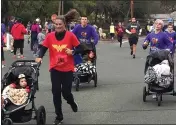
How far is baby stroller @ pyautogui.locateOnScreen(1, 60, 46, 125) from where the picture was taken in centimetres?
665

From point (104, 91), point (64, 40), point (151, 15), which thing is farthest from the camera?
point (151, 15)

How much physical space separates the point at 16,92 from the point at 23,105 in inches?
10.9

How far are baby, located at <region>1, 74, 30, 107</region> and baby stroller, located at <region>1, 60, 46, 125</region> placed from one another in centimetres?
7

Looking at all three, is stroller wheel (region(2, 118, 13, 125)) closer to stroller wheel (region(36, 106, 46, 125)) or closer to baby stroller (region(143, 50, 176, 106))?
stroller wheel (region(36, 106, 46, 125))

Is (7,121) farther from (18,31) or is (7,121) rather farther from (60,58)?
(18,31)

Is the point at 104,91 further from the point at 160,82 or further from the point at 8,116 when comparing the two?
the point at 8,116

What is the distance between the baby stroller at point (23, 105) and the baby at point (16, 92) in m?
0.07

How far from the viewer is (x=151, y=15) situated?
81938mm

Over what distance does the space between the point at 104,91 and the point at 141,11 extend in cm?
6203

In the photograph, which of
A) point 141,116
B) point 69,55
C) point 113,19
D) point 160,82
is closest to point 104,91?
point 160,82

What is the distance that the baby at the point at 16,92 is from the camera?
6848 mm

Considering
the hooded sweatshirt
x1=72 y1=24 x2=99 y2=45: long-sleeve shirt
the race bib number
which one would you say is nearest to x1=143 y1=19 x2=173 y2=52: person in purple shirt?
x1=72 y1=24 x2=99 y2=45: long-sleeve shirt

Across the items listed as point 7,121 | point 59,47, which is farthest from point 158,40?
point 7,121

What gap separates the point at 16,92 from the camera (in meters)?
6.93
